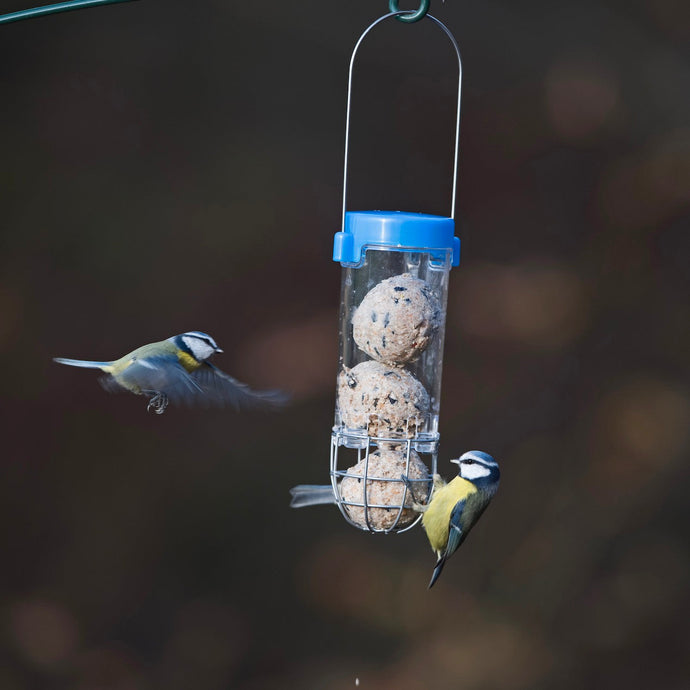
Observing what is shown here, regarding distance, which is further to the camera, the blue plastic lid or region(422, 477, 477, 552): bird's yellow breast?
region(422, 477, 477, 552): bird's yellow breast

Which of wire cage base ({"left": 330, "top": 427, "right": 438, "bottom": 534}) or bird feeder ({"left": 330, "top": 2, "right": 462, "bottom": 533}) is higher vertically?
bird feeder ({"left": 330, "top": 2, "right": 462, "bottom": 533})

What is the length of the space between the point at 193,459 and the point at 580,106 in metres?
2.51

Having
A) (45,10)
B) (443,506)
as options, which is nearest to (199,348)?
(443,506)

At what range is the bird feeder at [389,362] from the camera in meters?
2.69

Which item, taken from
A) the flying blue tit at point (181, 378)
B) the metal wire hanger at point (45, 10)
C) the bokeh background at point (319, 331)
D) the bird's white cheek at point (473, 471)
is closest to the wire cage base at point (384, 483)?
the bird's white cheek at point (473, 471)

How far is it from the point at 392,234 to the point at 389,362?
34 centimetres

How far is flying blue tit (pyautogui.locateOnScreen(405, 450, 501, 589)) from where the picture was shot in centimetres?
277

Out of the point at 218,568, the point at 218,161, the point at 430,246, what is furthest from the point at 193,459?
the point at 430,246

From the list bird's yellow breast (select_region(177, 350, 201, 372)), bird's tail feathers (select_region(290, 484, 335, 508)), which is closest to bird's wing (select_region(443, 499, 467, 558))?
bird's tail feathers (select_region(290, 484, 335, 508))

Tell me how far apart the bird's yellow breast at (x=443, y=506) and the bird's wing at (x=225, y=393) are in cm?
46

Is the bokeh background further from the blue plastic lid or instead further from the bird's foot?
the blue plastic lid

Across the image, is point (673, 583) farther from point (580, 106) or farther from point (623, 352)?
point (580, 106)

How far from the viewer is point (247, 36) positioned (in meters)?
4.96

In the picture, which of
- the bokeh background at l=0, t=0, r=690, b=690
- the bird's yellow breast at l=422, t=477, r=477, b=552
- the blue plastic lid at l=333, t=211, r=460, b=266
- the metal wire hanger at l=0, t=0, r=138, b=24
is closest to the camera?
the metal wire hanger at l=0, t=0, r=138, b=24
